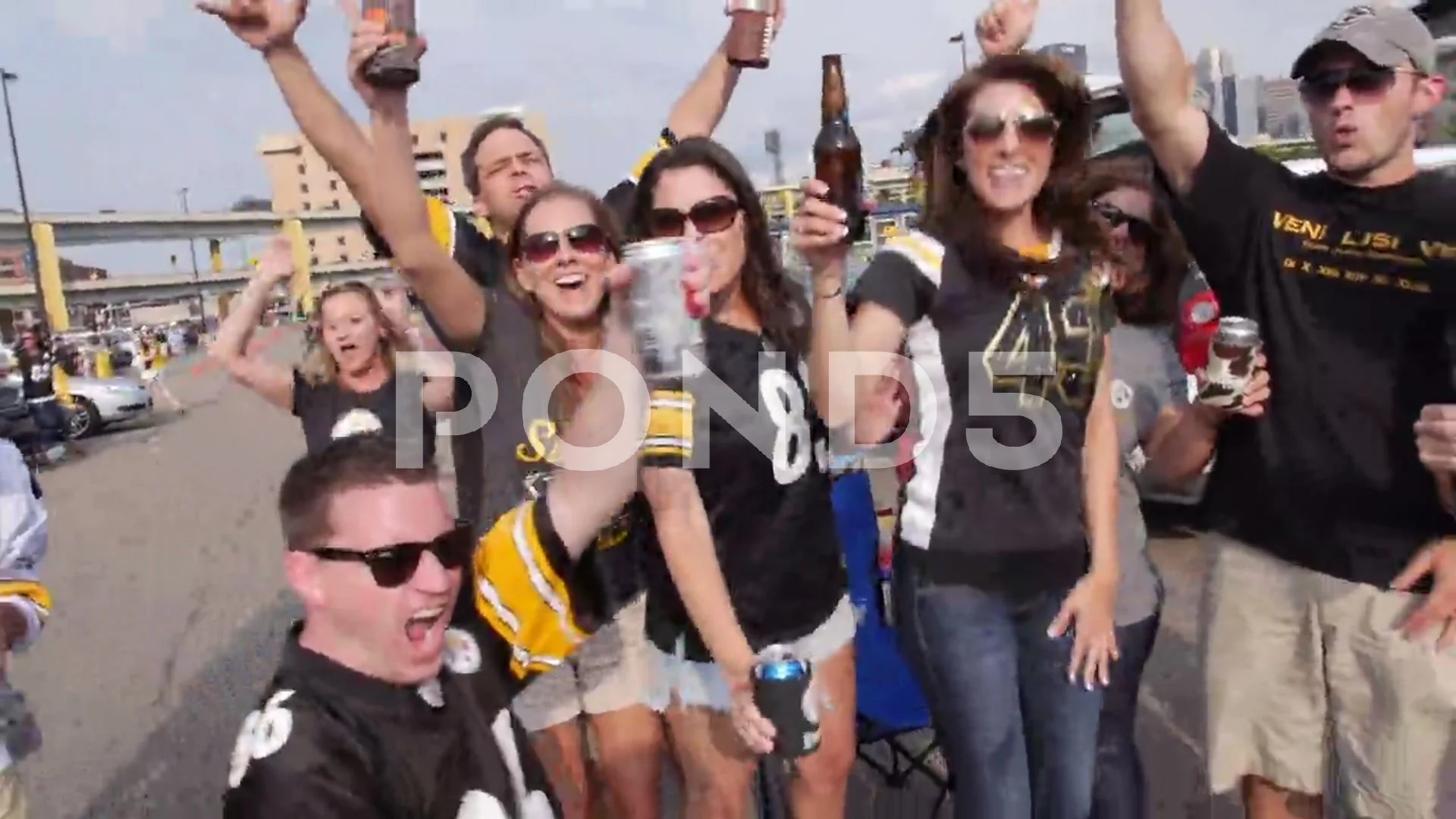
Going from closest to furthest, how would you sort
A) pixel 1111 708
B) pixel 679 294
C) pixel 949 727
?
1. pixel 679 294
2. pixel 949 727
3. pixel 1111 708

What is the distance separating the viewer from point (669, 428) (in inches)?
87.3

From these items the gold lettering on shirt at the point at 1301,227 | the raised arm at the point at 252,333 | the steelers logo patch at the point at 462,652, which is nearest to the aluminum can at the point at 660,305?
the steelers logo patch at the point at 462,652

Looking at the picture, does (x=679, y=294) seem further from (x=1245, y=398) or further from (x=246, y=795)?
(x=1245, y=398)

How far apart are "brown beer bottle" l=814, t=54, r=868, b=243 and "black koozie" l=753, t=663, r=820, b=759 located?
0.91 meters

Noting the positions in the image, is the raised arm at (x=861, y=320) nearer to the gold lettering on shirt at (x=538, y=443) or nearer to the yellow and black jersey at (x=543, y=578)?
the yellow and black jersey at (x=543, y=578)

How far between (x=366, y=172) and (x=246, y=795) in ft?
4.39

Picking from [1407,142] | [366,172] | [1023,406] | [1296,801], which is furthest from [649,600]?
[1407,142]

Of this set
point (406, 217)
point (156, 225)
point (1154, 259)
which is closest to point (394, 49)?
point (406, 217)

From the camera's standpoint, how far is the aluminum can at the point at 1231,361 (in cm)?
231

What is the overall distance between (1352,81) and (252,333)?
3595mm

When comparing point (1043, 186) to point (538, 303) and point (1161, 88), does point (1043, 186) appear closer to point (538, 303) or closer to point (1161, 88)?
point (1161, 88)

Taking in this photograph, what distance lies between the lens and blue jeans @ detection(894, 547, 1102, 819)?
240 cm

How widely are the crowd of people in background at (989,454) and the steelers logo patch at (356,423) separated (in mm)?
1152

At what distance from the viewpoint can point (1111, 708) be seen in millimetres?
2631
